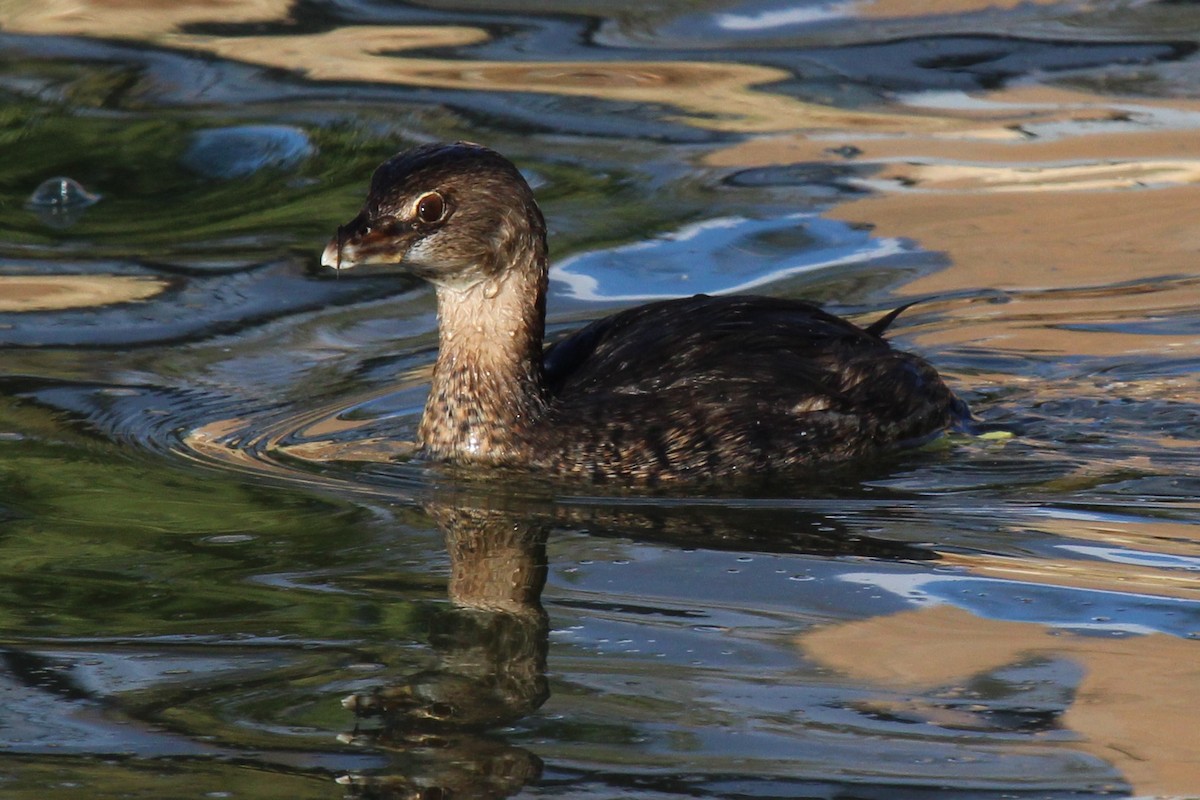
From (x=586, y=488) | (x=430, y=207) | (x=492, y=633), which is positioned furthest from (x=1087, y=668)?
(x=430, y=207)

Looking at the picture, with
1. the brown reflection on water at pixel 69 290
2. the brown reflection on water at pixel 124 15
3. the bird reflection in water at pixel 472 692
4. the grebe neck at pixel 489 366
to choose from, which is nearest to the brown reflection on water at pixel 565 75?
the brown reflection on water at pixel 124 15

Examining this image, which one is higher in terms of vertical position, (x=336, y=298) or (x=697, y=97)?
(x=697, y=97)

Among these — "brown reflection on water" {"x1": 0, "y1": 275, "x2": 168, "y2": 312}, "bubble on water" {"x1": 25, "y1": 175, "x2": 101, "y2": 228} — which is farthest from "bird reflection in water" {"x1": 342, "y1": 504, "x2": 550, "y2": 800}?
"bubble on water" {"x1": 25, "y1": 175, "x2": 101, "y2": 228}

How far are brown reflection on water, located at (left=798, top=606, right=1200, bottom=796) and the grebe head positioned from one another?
242 cm

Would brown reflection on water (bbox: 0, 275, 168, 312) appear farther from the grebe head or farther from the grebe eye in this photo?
the grebe eye

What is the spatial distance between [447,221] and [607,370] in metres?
0.82

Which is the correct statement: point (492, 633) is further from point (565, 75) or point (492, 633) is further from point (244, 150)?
point (565, 75)

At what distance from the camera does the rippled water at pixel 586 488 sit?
4984 mm

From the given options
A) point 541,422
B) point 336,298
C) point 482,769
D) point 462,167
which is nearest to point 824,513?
point 541,422

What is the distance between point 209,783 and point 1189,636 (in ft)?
8.41

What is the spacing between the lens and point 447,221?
744 centimetres

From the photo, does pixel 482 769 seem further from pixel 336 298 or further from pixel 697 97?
pixel 697 97

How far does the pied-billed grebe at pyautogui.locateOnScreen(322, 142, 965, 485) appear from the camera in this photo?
7387 millimetres

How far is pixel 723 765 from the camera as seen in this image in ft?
15.6
